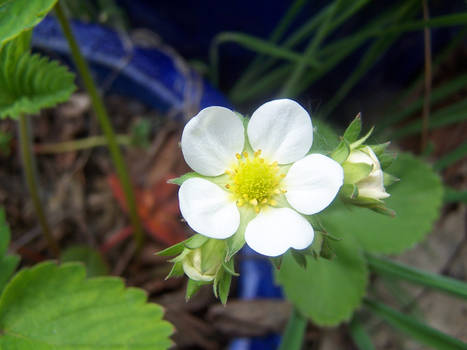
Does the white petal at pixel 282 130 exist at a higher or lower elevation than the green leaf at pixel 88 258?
higher

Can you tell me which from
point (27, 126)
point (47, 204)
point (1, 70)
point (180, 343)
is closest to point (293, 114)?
point (1, 70)

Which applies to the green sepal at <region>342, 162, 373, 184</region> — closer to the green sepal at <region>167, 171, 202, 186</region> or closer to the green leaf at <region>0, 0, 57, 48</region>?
the green sepal at <region>167, 171, 202, 186</region>

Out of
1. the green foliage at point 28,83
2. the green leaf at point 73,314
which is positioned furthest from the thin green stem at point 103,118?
the green leaf at point 73,314

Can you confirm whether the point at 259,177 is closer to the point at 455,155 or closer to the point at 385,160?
the point at 385,160

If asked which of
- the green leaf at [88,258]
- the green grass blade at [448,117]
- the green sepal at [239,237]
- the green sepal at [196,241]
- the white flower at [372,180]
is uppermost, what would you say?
the green grass blade at [448,117]

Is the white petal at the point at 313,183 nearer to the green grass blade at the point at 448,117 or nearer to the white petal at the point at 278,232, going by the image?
the white petal at the point at 278,232

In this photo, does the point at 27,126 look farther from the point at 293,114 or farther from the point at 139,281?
the point at 293,114
